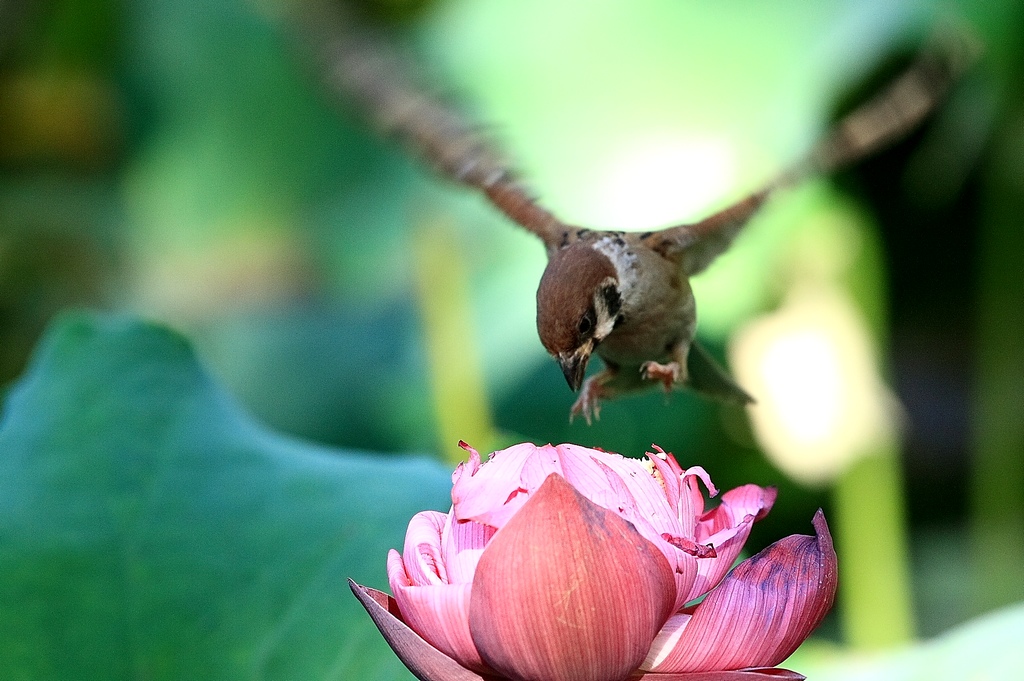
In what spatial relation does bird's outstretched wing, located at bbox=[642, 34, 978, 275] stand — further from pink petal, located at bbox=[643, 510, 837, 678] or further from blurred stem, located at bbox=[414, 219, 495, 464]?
blurred stem, located at bbox=[414, 219, 495, 464]

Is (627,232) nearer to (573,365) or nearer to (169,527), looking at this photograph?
(573,365)

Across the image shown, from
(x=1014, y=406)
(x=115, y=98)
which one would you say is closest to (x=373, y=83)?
(x=1014, y=406)

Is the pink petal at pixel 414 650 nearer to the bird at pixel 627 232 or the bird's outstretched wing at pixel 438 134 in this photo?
the bird at pixel 627 232

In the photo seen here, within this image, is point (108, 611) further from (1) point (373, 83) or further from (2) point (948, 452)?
(2) point (948, 452)

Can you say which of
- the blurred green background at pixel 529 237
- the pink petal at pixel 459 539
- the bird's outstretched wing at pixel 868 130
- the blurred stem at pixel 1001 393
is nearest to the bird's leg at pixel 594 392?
the bird's outstretched wing at pixel 868 130

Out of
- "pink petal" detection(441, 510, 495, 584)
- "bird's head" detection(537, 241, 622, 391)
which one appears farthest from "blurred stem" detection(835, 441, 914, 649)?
"pink petal" detection(441, 510, 495, 584)

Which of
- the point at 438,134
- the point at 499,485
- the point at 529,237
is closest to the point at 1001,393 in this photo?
the point at 529,237

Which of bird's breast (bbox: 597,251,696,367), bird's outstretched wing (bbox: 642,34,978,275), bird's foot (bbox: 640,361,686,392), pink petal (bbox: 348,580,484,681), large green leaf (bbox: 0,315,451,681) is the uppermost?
bird's outstretched wing (bbox: 642,34,978,275)
